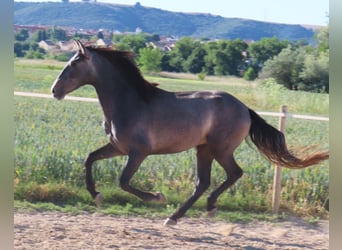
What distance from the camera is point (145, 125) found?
5273 mm

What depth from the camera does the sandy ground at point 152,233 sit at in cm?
525

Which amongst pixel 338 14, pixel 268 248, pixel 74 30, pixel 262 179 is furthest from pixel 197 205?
pixel 338 14

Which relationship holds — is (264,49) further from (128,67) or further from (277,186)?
(128,67)

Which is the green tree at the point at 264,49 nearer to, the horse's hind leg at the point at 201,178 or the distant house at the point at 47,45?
the horse's hind leg at the point at 201,178

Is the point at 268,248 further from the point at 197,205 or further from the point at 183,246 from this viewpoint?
the point at 197,205

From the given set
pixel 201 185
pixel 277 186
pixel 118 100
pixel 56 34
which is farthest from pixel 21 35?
pixel 277 186

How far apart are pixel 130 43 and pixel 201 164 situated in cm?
165

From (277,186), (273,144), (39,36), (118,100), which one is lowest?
(277,186)

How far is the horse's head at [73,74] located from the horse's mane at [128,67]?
214mm

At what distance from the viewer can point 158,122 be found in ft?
Result: 17.4

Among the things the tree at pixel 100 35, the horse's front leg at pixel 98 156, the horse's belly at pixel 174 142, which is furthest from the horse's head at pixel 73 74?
the tree at pixel 100 35

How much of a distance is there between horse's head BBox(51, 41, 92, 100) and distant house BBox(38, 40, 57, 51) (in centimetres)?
123

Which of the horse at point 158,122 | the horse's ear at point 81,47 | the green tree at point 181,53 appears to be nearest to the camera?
the horse's ear at point 81,47

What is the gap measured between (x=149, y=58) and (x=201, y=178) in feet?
4.43
